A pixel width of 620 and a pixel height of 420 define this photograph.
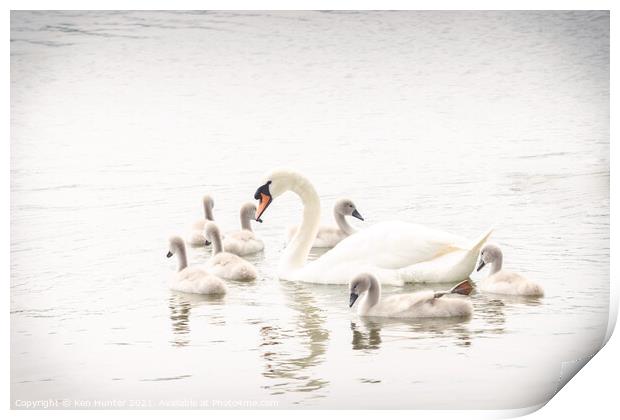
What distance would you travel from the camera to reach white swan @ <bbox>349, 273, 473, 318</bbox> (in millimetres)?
7723

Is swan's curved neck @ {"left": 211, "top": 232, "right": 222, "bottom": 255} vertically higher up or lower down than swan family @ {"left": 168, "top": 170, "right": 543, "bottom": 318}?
higher up

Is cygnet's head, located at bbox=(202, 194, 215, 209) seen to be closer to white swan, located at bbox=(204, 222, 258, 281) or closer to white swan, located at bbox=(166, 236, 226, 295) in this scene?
white swan, located at bbox=(204, 222, 258, 281)

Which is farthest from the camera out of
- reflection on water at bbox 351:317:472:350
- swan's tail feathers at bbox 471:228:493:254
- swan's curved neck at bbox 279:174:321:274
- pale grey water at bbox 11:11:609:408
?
swan's curved neck at bbox 279:174:321:274

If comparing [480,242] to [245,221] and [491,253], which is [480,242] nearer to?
[491,253]

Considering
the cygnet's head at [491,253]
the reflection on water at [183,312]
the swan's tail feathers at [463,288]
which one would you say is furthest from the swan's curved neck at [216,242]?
the swan's tail feathers at [463,288]

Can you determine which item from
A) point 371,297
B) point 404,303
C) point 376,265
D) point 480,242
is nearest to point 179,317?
point 371,297

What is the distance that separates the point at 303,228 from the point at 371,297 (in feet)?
4.04

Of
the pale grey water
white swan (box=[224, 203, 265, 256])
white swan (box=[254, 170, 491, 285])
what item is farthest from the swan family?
white swan (box=[224, 203, 265, 256])

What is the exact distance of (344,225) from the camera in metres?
9.58

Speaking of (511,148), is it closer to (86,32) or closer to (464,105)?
(464,105)

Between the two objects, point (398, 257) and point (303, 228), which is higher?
point (303, 228)

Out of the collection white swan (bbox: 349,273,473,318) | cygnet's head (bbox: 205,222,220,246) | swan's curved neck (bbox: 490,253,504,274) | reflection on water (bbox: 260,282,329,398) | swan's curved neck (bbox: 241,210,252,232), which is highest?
swan's curved neck (bbox: 241,210,252,232)

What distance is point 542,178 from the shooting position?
9258mm

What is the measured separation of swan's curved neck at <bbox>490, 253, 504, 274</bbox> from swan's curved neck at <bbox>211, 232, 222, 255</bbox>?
1.67 m
